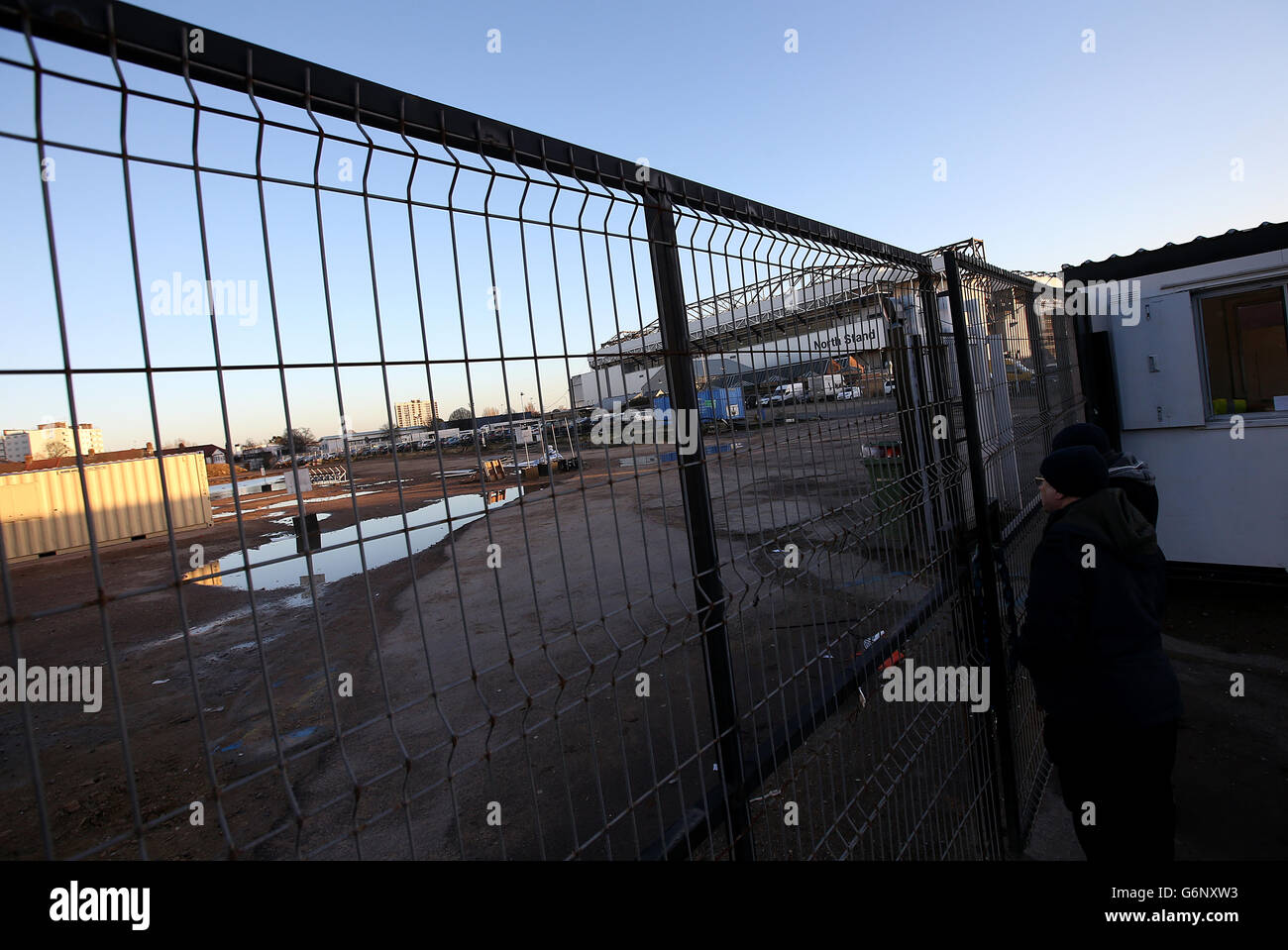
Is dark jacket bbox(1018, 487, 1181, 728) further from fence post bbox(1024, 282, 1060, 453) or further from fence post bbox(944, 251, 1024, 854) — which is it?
fence post bbox(1024, 282, 1060, 453)

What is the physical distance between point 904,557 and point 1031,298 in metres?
3.42

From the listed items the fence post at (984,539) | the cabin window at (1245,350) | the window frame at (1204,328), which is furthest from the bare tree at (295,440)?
the cabin window at (1245,350)

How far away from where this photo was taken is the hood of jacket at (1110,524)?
2.51 meters

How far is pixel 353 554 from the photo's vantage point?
553 inches

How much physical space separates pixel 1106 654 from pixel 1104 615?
16 centimetres

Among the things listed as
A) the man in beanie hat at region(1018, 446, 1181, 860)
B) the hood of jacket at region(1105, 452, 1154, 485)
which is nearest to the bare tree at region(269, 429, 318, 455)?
the man in beanie hat at region(1018, 446, 1181, 860)

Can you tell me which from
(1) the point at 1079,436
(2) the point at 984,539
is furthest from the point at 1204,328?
(2) the point at 984,539

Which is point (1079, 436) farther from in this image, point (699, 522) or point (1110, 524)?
point (699, 522)

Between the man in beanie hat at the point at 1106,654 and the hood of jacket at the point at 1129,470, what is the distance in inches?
43.0

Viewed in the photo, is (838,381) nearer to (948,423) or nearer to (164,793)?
(948,423)

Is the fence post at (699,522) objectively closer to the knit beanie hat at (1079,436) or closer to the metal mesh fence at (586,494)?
the metal mesh fence at (586,494)

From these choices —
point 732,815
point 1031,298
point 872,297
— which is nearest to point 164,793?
point 732,815
